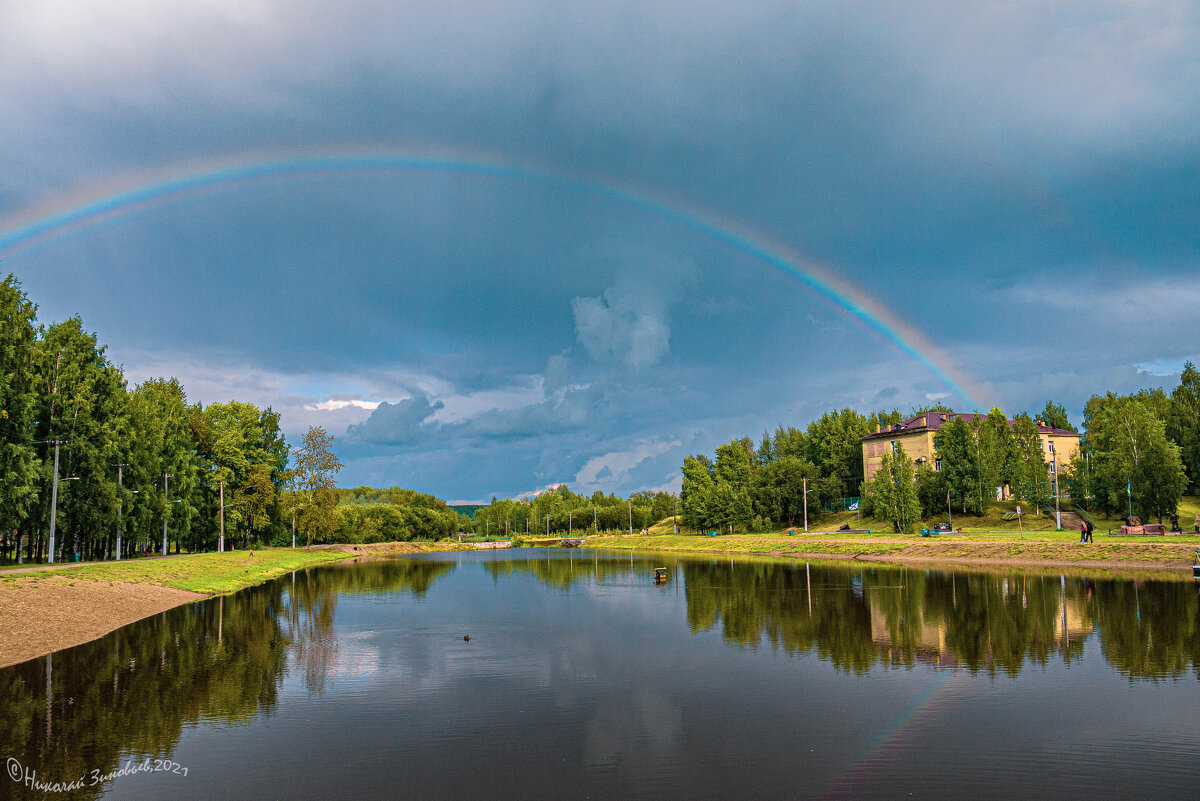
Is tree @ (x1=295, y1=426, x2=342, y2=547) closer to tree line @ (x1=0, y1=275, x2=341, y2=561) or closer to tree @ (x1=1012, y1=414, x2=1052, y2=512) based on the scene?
tree line @ (x1=0, y1=275, x2=341, y2=561)

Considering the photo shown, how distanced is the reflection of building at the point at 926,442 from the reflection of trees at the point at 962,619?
220 ft

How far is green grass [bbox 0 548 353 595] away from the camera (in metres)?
43.9

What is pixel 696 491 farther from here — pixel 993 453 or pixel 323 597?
pixel 323 597

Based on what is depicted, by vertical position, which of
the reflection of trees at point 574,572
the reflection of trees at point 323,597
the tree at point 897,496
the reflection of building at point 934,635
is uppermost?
the tree at point 897,496

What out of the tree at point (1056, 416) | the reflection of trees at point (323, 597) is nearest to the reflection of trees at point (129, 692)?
the reflection of trees at point (323, 597)

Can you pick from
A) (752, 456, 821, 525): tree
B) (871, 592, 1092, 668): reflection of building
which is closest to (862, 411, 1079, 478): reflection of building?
(752, 456, 821, 525): tree

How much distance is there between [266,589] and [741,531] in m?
87.2

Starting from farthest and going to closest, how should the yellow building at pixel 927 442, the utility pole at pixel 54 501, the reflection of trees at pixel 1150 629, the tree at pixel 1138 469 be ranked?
the yellow building at pixel 927 442
the tree at pixel 1138 469
the utility pole at pixel 54 501
the reflection of trees at pixel 1150 629

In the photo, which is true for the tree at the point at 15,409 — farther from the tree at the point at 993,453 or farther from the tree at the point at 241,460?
the tree at the point at 993,453

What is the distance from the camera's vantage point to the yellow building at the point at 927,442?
116 meters

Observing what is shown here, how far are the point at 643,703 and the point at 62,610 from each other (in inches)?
1139

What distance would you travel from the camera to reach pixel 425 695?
71.4ft

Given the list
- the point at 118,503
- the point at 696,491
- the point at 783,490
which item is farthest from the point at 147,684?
the point at 696,491

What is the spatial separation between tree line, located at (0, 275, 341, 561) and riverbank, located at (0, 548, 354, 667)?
6490 millimetres
